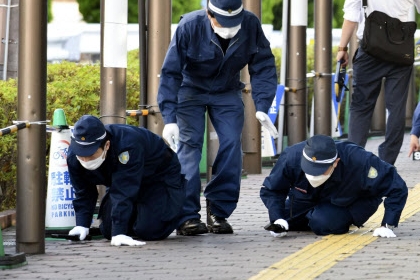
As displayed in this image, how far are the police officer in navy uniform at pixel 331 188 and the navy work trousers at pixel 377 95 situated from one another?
10.3 ft

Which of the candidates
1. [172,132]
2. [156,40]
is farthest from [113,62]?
[172,132]

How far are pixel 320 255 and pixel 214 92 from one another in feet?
5.60

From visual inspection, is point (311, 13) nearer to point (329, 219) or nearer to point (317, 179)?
point (329, 219)

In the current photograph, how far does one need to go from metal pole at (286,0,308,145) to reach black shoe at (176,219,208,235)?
602 centimetres

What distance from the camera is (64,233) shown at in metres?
9.43

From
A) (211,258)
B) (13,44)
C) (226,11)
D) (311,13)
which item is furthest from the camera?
(311,13)

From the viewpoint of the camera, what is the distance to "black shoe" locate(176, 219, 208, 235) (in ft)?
30.9

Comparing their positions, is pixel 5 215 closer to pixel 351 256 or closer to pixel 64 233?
pixel 64 233

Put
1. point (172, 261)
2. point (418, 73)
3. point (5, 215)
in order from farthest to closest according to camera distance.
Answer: point (418, 73) → point (5, 215) → point (172, 261)

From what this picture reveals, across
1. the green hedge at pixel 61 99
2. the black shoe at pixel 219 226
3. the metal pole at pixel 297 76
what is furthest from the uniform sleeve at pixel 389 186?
the metal pole at pixel 297 76

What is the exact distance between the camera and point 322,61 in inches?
632

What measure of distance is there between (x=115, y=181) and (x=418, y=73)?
1330cm

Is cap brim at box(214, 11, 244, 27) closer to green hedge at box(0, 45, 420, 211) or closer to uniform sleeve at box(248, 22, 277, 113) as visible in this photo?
uniform sleeve at box(248, 22, 277, 113)

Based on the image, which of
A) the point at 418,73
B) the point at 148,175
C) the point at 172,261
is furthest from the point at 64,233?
the point at 418,73
